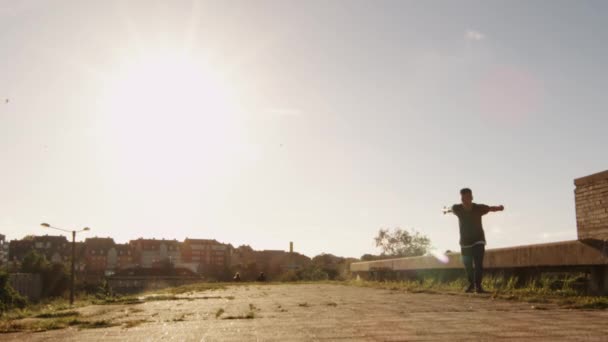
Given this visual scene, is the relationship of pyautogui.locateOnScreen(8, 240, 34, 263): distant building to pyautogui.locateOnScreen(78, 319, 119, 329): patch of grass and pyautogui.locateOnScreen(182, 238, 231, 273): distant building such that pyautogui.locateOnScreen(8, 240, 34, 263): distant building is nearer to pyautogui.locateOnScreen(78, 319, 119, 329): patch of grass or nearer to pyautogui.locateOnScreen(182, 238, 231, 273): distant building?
pyautogui.locateOnScreen(182, 238, 231, 273): distant building

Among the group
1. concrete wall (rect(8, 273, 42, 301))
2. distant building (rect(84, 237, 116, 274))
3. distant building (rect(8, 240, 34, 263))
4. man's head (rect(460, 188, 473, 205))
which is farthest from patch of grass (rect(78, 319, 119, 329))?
distant building (rect(84, 237, 116, 274))

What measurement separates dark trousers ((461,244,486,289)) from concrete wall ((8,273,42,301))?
213 feet

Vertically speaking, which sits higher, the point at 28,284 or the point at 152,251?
the point at 152,251

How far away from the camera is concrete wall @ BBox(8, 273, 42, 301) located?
64.6 m

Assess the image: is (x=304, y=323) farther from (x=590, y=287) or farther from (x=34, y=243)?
(x=34, y=243)

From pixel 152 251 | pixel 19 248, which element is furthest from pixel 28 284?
pixel 19 248

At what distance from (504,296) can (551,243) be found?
93 cm

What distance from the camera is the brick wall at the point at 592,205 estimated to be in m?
7.44

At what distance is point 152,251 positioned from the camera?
14975cm

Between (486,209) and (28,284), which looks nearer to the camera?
(486,209)

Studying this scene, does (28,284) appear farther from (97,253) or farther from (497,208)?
(97,253)

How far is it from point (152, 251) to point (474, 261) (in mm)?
150370

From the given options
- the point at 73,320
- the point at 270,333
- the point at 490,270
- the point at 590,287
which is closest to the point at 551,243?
the point at 590,287

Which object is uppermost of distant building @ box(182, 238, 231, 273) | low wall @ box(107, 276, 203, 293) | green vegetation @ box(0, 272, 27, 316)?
distant building @ box(182, 238, 231, 273)
